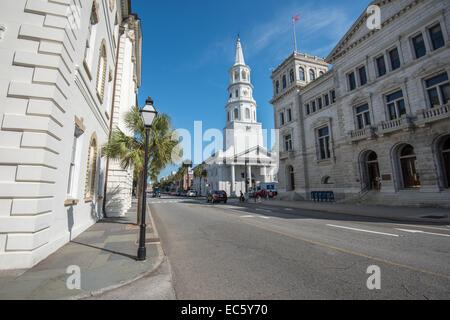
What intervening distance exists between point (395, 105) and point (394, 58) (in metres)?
4.49

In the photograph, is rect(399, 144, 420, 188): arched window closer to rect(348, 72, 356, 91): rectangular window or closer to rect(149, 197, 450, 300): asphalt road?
rect(348, 72, 356, 91): rectangular window

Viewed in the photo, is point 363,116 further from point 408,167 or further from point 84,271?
point 84,271

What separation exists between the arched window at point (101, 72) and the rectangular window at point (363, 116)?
2306cm

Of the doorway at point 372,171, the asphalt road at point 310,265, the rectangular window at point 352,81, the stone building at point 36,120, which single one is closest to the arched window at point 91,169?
the stone building at point 36,120

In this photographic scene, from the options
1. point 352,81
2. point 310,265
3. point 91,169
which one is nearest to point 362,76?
point 352,81

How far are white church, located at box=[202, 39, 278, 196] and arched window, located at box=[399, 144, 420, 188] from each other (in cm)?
4357

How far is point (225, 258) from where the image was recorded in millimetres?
5445

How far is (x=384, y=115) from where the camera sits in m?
20.2

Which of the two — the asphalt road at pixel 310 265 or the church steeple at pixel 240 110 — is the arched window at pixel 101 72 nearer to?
the asphalt road at pixel 310 265

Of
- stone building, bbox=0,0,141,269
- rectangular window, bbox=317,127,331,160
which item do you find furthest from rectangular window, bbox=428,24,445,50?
stone building, bbox=0,0,141,269

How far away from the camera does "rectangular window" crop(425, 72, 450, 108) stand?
53.6 ft

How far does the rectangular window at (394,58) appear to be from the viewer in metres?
19.8
